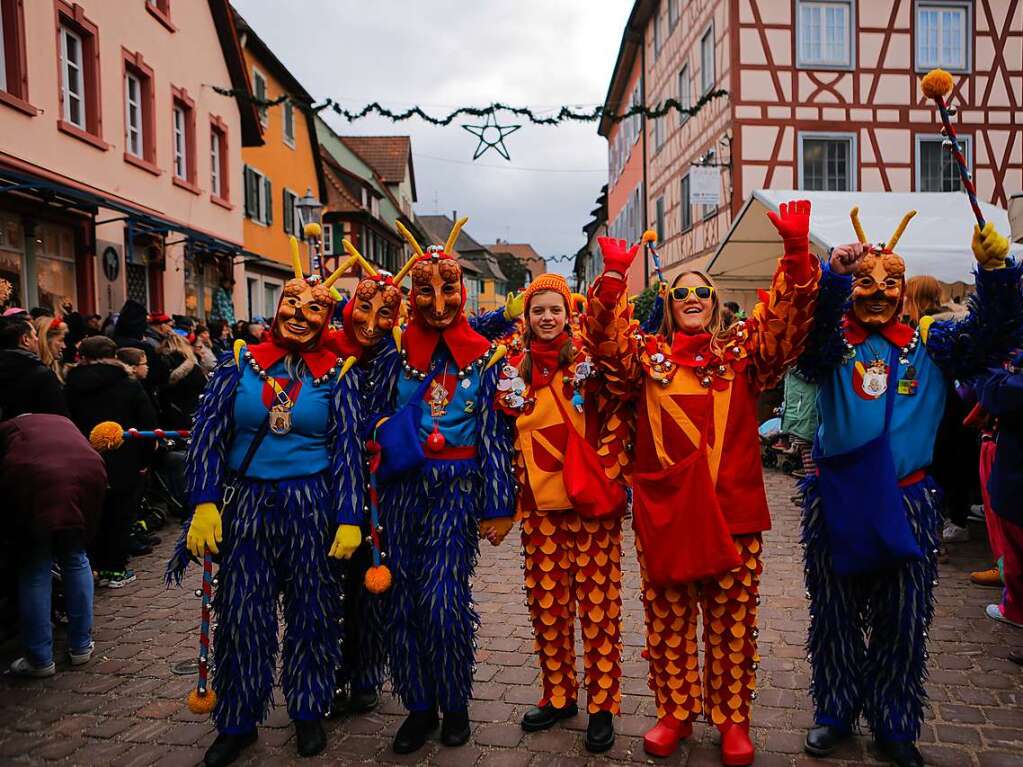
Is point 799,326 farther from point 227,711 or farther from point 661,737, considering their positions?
point 227,711

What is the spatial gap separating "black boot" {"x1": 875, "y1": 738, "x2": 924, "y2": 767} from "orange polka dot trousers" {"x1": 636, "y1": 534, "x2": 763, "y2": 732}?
1.75 feet

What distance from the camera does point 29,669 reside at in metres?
4.18

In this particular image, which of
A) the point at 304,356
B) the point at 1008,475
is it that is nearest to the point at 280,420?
the point at 304,356

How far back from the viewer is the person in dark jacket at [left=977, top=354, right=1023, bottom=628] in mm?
3689

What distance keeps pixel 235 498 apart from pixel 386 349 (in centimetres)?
88

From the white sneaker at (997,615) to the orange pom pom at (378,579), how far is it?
12.1ft

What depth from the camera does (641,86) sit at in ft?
78.0

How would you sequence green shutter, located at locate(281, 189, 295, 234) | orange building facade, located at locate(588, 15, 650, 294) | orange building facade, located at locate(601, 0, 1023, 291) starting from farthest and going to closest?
orange building facade, located at locate(588, 15, 650, 294)
green shutter, located at locate(281, 189, 295, 234)
orange building facade, located at locate(601, 0, 1023, 291)

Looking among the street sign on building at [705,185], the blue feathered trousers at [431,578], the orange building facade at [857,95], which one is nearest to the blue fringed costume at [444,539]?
the blue feathered trousers at [431,578]

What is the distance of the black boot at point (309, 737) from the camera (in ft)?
11.0

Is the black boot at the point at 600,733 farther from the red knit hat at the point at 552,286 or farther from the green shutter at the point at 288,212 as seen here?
→ the green shutter at the point at 288,212

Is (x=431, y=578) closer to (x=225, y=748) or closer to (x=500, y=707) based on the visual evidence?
(x=500, y=707)

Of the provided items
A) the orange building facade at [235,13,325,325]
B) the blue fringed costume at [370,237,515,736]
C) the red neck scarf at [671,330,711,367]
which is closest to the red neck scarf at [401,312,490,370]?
the blue fringed costume at [370,237,515,736]

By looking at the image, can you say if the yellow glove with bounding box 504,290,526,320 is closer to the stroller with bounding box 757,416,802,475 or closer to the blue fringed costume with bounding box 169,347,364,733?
→ the blue fringed costume with bounding box 169,347,364,733
